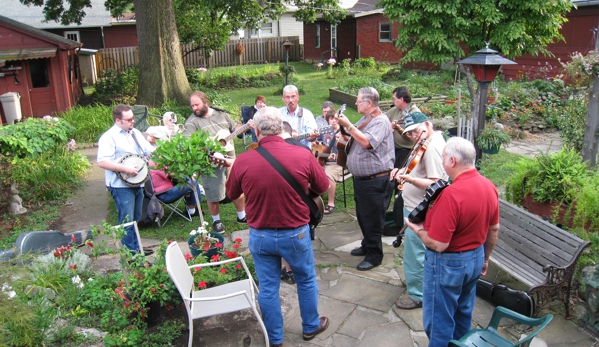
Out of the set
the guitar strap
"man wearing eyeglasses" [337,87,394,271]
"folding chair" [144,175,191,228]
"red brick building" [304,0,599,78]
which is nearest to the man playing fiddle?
"man wearing eyeglasses" [337,87,394,271]

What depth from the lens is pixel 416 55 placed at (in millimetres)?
11844

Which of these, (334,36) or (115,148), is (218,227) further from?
(334,36)

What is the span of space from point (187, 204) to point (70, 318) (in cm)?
306

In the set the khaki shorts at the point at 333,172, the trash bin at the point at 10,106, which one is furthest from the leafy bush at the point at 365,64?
the khaki shorts at the point at 333,172

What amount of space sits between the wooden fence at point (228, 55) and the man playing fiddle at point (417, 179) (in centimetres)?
2157

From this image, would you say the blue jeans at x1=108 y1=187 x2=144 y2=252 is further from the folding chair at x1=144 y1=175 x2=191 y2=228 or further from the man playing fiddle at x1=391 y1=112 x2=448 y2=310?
the man playing fiddle at x1=391 y1=112 x2=448 y2=310

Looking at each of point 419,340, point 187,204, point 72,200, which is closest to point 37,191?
point 72,200

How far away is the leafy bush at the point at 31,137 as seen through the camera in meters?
7.05

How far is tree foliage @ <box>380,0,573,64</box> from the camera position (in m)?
11.2

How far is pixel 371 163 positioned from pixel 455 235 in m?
1.70

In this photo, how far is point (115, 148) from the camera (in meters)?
5.29

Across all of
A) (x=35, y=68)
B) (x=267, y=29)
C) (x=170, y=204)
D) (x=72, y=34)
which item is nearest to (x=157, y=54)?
(x=35, y=68)

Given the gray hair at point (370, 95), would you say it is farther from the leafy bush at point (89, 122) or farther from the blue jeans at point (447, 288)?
the leafy bush at point (89, 122)

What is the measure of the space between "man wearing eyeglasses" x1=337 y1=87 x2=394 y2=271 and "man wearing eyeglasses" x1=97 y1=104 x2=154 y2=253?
2.38 metres
